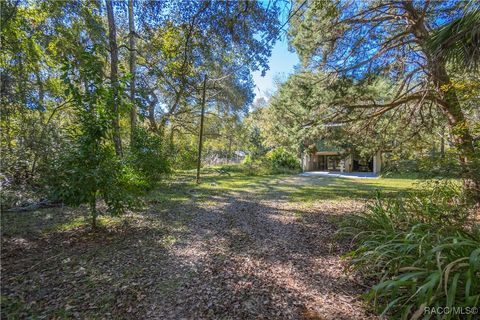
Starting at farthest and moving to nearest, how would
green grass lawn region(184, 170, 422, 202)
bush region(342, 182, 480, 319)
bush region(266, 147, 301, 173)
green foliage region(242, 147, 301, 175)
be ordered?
1. bush region(266, 147, 301, 173)
2. green foliage region(242, 147, 301, 175)
3. green grass lawn region(184, 170, 422, 202)
4. bush region(342, 182, 480, 319)

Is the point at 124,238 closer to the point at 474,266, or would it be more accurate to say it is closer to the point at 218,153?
the point at 474,266

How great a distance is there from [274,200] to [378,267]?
163 inches

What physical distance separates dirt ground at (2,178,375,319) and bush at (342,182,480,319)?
30 cm

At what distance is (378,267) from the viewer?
262cm

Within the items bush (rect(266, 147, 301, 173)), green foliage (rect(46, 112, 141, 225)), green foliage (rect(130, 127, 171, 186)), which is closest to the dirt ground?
green foliage (rect(46, 112, 141, 225))

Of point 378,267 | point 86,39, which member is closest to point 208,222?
point 378,267

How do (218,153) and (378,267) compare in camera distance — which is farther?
(218,153)

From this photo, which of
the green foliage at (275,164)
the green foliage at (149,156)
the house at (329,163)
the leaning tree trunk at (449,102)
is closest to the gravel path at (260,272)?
the leaning tree trunk at (449,102)

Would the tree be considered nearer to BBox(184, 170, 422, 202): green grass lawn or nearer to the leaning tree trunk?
the leaning tree trunk

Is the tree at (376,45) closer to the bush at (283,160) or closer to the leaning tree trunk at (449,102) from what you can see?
the leaning tree trunk at (449,102)

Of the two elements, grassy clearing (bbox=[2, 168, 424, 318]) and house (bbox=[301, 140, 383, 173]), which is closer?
grassy clearing (bbox=[2, 168, 424, 318])

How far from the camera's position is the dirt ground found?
2.08m

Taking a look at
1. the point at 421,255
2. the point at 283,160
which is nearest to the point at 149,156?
the point at 421,255

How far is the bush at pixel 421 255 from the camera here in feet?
5.66
